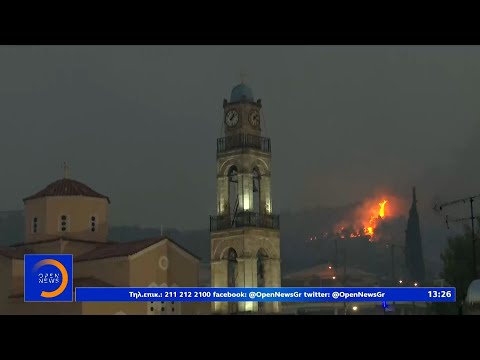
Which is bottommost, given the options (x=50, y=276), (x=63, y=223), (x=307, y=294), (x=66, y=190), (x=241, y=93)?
(x=307, y=294)

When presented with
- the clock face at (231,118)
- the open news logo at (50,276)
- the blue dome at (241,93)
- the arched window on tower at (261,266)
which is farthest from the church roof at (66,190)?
the open news logo at (50,276)

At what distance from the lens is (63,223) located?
1608 inches

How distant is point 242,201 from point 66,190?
819cm

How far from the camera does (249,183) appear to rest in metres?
39.8

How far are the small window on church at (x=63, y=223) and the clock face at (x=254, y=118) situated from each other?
945 centimetres

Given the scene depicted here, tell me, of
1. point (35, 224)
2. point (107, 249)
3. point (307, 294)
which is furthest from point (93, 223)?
point (307, 294)

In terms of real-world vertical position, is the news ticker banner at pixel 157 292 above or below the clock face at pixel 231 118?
below

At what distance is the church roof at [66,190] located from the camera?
4116cm

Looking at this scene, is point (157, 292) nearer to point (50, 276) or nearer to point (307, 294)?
point (50, 276)

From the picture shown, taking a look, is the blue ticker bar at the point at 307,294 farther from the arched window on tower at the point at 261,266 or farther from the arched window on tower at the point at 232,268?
the arched window on tower at the point at 261,266
